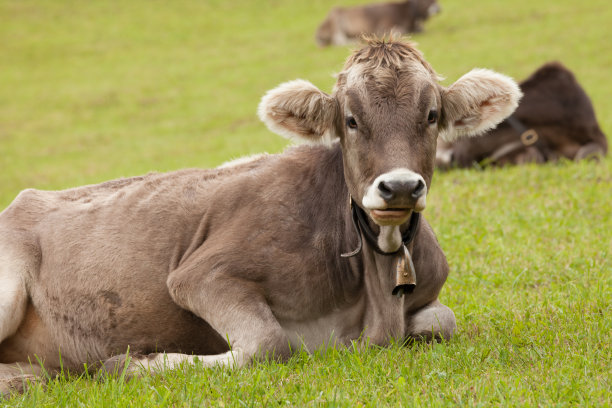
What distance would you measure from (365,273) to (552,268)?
2560 mm

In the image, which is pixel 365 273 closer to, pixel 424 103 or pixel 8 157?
pixel 424 103

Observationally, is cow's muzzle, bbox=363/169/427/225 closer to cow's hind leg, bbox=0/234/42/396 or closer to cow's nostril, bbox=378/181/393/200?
cow's nostril, bbox=378/181/393/200

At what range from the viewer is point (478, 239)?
8328mm

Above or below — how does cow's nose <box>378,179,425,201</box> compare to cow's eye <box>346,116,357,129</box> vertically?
below

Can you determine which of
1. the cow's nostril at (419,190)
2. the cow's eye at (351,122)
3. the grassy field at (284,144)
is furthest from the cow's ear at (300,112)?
the grassy field at (284,144)

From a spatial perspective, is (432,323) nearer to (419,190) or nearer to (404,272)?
(404,272)

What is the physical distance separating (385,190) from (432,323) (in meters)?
1.28

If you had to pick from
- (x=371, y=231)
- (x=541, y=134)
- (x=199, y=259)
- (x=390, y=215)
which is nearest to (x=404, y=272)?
(x=371, y=231)

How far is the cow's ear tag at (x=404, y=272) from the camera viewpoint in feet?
16.9

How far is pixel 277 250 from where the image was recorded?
537 cm

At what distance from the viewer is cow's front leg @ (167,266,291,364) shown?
503 centimetres

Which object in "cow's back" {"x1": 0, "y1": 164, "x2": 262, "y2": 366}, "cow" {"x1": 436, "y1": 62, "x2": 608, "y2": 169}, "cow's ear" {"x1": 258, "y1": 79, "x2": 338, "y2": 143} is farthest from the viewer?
"cow" {"x1": 436, "y1": 62, "x2": 608, "y2": 169}

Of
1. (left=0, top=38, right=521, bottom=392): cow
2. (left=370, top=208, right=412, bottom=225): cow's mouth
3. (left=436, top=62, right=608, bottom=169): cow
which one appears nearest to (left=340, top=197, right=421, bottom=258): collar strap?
(left=0, top=38, right=521, bottom=392): cow

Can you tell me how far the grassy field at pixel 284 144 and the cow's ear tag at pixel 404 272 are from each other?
1.39ft
